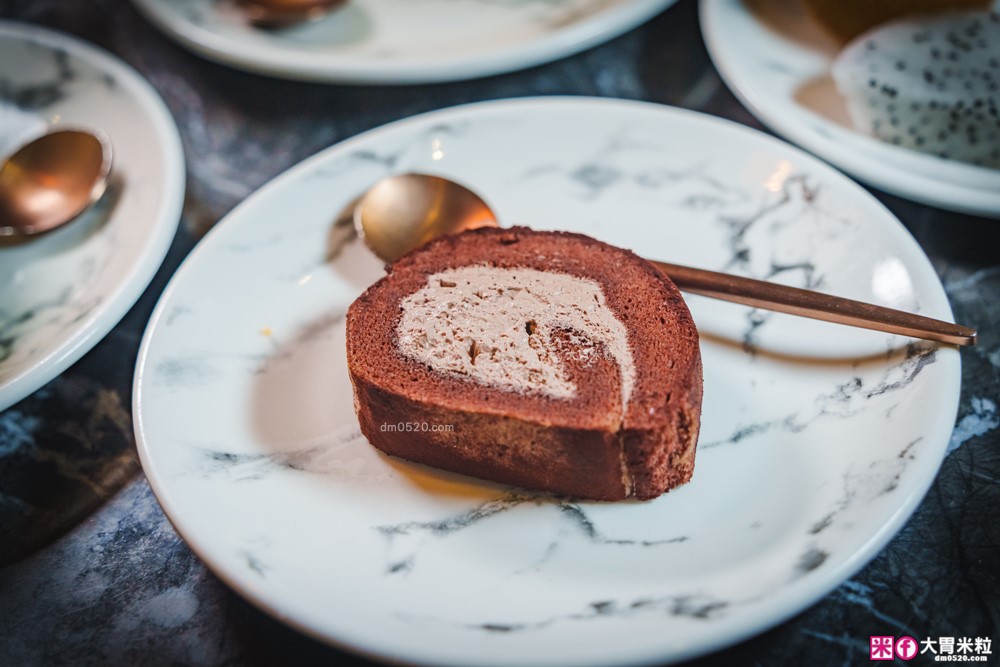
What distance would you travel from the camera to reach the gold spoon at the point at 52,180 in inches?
55.2

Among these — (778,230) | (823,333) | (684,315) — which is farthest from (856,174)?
(684,315)

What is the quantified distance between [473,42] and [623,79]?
30 cm

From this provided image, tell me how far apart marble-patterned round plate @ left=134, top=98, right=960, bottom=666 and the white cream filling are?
128 millimetres

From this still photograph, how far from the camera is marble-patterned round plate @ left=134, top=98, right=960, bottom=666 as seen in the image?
0.82 metres

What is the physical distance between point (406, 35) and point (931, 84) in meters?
0.94

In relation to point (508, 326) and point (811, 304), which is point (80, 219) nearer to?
point (508, 326)

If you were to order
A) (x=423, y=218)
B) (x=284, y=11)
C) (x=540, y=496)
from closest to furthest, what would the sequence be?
1. (x=540, y=496)
2. (x=423, y=218)
3. (x=284, y=11)

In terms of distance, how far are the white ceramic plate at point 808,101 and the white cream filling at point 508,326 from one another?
551 millimetres

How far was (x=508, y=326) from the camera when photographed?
1036 millimetres

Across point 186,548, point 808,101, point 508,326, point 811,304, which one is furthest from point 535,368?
point 808,101

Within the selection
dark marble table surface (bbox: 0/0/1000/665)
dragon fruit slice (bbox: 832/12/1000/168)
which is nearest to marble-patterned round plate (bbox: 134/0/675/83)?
dark marble table surface (bbox: 0/0/1000/665)

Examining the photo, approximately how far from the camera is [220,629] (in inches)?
36.2

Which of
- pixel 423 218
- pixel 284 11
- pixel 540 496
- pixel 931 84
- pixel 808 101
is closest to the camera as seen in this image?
pixel 540 496

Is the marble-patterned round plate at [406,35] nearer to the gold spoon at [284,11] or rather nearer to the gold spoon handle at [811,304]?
the gold spoon at [284,11]
